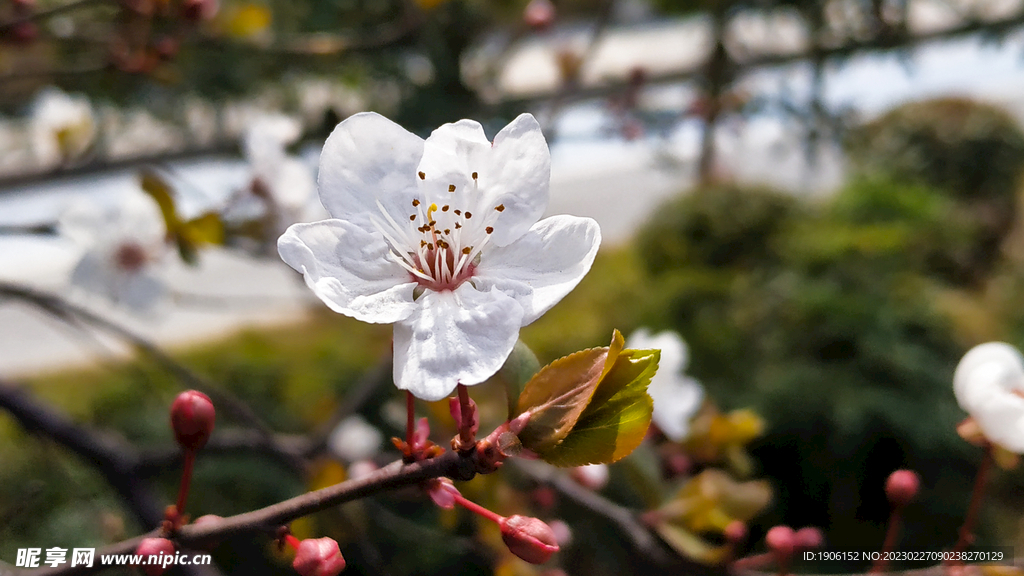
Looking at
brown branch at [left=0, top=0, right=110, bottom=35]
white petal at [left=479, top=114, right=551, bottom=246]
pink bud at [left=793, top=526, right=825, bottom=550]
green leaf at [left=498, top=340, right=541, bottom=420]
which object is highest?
brown branch at [left=0, top=0, right=110, bottom=35]

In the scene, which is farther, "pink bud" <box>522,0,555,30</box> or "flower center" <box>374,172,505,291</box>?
"pink bud" <box>522,0,555,30</box>

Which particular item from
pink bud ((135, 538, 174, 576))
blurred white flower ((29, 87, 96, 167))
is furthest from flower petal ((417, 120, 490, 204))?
blurred white flower ((29, 87, 96, 167))

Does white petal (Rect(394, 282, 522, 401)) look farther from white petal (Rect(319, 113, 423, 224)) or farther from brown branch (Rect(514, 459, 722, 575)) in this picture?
brown branch (Rect(514, 459, 722, 575))

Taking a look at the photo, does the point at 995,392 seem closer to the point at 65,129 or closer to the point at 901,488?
the point at 901,488

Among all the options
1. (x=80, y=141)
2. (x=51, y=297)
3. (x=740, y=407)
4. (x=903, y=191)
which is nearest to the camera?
(x=51, y=297)

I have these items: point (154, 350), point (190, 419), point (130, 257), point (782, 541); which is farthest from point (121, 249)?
point (782, 541)

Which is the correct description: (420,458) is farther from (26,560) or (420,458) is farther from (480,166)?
(26,560)

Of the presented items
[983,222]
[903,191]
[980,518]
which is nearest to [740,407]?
[980,518]
